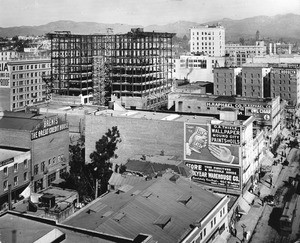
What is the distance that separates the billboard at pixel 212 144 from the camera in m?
60.0

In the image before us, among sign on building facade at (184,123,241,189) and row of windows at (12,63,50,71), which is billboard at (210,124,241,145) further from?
row of windows at (12,63,50,71)

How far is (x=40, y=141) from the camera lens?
6531cm

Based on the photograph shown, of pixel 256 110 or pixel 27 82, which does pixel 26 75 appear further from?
pixel 256 110

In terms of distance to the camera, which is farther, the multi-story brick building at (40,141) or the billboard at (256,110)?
the billboard at (256,110)

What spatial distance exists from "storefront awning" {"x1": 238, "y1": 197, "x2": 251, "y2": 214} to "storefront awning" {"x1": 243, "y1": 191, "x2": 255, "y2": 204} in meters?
0.98

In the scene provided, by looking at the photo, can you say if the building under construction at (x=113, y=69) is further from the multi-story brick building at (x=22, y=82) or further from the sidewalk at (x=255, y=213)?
the sidewalk at (x=255, y=213)

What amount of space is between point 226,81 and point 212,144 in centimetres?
7703

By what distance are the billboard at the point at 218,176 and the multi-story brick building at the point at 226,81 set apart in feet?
250

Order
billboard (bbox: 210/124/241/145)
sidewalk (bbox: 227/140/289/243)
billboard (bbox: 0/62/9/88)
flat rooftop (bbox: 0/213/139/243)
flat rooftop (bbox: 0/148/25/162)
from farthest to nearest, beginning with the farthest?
1. billboard (bbox: 0/62/9/88)
2. flat rooftop (bbox: 0/148/25/162)
3. billboard (bbox: 210/124/241/145)
4. sidewalk (bbox: 227/140/289/243)
5. flat rooftop (bbox: 0/213/139/243)

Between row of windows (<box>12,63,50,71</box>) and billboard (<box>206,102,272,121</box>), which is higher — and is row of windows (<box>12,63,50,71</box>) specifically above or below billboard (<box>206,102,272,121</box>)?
above

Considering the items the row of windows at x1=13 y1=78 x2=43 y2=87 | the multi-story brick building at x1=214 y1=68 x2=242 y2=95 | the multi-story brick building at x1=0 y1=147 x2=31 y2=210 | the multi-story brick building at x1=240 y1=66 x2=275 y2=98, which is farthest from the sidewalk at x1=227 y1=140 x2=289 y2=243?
the row of windows at x1=13 y1=78 x2=43 y2=87

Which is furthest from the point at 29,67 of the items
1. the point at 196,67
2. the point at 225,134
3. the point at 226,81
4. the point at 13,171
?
the point at 225,134

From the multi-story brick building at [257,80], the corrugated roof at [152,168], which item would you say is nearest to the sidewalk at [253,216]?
the corrugated roof at [152,168]

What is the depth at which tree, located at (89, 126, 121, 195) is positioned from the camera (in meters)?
58.8
